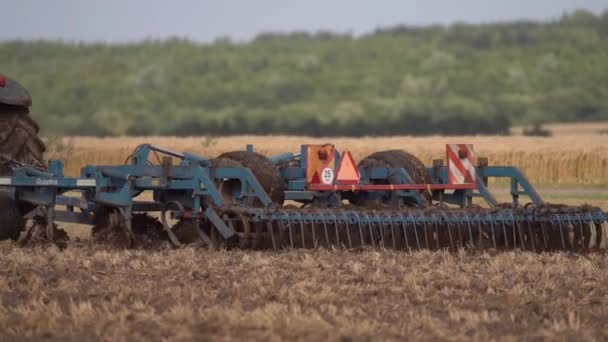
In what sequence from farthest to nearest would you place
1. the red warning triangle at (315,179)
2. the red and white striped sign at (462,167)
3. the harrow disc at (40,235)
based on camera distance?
the red and white striped sign at (462,167)
the harrow disc at (40,235)
the red warning triangle at (315,179)

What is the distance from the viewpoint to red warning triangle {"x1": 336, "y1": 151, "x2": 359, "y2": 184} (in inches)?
560

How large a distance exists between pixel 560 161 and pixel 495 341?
2764cm

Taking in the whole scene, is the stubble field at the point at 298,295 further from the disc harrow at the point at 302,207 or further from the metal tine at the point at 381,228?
the disc harrow at the point at 302,207

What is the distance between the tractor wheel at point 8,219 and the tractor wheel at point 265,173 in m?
2.33

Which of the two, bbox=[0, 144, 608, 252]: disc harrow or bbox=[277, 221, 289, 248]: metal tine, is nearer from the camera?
bbox=[277, 221, 289, 248]: metal tine

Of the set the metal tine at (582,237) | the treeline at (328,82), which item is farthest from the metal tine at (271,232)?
the treeline at (328,82)

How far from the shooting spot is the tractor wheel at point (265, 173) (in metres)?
14.2

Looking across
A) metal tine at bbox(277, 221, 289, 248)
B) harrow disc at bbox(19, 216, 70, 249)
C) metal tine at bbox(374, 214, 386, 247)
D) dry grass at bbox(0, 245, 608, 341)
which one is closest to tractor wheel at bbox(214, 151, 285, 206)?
metal tine at bbox(277, 221, 289, 248)

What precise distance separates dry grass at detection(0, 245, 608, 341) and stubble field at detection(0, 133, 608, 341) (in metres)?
0.01

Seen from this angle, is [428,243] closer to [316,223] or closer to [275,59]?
[316,223]

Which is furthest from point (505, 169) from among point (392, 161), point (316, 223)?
point (316, 223)

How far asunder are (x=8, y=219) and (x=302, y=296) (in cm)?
584

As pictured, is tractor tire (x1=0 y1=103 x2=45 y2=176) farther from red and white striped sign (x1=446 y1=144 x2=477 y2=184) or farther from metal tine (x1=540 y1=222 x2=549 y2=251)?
metal tine (x1=540 y1=222 x2=549 y2=251)

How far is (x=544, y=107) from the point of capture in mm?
43406
